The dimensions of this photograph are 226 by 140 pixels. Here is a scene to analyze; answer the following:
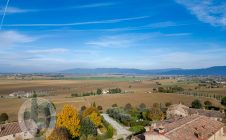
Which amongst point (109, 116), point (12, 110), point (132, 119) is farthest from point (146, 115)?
point (12, 110)

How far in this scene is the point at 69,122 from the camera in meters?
43.6

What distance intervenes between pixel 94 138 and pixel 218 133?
1547 cm

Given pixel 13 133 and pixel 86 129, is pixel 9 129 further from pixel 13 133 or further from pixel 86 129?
pixel 86 129

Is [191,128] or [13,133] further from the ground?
[191,128]

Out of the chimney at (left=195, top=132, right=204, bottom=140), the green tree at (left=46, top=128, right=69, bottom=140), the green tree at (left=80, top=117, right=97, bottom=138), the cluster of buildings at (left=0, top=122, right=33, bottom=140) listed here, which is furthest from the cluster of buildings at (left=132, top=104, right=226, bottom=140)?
the cluster of buildings at (left=0, top=122, right=33, bottom=140)

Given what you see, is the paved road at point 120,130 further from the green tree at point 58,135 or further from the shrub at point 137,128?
the green tree at point 58,135

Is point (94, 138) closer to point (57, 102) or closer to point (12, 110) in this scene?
point (12, 110)

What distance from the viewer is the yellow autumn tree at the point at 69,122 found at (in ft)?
143

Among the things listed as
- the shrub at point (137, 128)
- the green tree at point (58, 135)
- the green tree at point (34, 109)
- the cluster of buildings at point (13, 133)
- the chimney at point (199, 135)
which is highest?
the green tree at point (34, 109)

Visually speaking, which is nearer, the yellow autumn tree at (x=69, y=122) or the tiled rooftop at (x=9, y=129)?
the yellow autumn tree at (x=69, y=122)

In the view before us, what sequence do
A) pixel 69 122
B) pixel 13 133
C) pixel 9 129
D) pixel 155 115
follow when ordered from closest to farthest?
pixel 69 122, pixel 13 133, pixel 9 129, pixel 155 115

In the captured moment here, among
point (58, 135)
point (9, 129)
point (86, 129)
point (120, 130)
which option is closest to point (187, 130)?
point (58, 135)

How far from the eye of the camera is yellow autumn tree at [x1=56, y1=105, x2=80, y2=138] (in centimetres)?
4347

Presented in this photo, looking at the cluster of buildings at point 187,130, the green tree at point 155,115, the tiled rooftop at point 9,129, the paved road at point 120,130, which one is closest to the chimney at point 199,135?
the cluster of buildings at point 187,130
